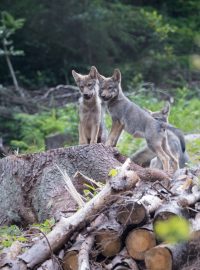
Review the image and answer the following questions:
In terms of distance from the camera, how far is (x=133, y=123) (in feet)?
40.1

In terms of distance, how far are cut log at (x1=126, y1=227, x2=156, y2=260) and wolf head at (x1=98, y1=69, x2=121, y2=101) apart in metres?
5.27

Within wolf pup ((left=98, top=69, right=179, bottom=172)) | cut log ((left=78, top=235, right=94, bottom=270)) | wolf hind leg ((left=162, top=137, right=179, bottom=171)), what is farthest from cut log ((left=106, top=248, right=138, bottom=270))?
wolf hind leg ((left=162, top=137, right=179, bottom=171))

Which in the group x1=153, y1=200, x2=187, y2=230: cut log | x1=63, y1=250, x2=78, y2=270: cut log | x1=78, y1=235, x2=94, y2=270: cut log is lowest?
x1=63, y1=250, x2=78, y2=270: cut log

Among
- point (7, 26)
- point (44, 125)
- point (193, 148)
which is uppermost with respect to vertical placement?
point (193, 148)

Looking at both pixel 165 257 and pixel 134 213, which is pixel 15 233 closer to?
pixel 134 213

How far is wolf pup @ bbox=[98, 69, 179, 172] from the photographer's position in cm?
1184

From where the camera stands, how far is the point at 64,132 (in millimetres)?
17016

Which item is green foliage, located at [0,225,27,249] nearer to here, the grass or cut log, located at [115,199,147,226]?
cut log, located at [115,199,147,226]

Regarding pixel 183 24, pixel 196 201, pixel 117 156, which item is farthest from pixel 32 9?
pixel 196 201

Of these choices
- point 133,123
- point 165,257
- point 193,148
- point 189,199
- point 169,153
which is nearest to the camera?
point 165,257

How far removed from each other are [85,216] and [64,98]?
1340 cm

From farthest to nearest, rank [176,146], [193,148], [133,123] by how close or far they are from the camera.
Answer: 1. [193,148]
2. [176,146]
3. [133,123]

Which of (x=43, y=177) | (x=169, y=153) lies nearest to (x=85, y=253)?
(x=43, y=177)

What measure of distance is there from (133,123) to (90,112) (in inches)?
25.9
